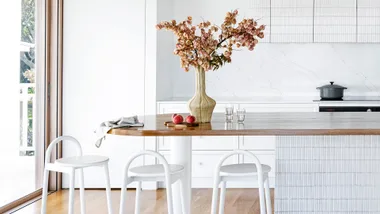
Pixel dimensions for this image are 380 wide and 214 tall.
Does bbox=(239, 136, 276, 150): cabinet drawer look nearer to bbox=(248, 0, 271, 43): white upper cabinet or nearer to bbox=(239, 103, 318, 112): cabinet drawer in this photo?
bbox=(239, 103, 318, 112): cabinet drawer

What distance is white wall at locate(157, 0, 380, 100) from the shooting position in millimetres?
5660

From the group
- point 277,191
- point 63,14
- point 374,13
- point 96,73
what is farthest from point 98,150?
point 374,13

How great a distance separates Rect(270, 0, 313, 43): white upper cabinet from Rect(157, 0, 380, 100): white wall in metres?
0.32

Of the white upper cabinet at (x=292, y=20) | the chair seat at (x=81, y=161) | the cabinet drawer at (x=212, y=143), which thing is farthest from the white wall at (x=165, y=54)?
the chair seat at (x=81, y=161)

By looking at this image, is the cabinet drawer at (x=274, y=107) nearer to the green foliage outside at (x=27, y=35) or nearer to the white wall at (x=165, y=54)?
the white wall at (x=165, y=54)

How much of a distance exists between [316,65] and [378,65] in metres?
0.71

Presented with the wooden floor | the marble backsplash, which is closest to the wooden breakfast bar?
the wooden floor

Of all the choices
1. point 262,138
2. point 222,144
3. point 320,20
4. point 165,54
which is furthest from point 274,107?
point 165,54

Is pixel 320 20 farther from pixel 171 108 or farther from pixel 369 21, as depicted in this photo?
pixel 171 108

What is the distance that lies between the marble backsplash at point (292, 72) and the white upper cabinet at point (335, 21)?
345 millimetres

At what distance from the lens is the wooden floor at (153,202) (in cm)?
411

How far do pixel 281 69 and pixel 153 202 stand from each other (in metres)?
2.33

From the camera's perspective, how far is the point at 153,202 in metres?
4.41

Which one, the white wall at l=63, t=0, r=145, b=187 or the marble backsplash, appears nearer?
the white wall at l=63, t=0, r=145, b=187
